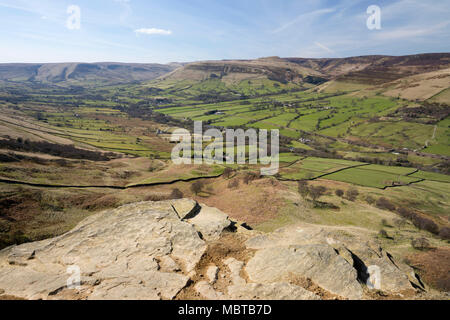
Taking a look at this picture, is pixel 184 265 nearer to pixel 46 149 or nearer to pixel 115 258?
pixel 115 258

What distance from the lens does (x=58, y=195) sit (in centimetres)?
4025

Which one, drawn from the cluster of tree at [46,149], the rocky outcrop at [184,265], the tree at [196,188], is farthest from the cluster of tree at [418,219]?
the cluster of tree at [46,149]

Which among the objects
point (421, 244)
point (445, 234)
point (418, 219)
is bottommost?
point (445, 234)

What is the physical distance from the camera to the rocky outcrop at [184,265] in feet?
46.0

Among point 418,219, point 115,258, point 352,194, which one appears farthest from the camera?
point 352,194

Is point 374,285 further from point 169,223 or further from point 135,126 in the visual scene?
point 135,126

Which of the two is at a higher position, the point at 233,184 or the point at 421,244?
the point at 233,184

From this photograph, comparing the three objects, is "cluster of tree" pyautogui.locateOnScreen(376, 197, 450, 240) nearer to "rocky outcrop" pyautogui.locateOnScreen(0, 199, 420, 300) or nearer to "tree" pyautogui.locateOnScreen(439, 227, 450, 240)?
"tree" pyautogui.locateOnScreen(439, 227, 450, 240)

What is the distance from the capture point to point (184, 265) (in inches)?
661

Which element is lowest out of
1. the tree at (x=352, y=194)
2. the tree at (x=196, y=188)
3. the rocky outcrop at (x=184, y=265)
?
the tree at (x=352, y=194)

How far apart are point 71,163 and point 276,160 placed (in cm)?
7074

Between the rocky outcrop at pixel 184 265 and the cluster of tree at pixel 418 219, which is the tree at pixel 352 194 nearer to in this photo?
the cluster of tree at pixel 418 219

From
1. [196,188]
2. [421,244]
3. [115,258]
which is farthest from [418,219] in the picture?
[115,258]
